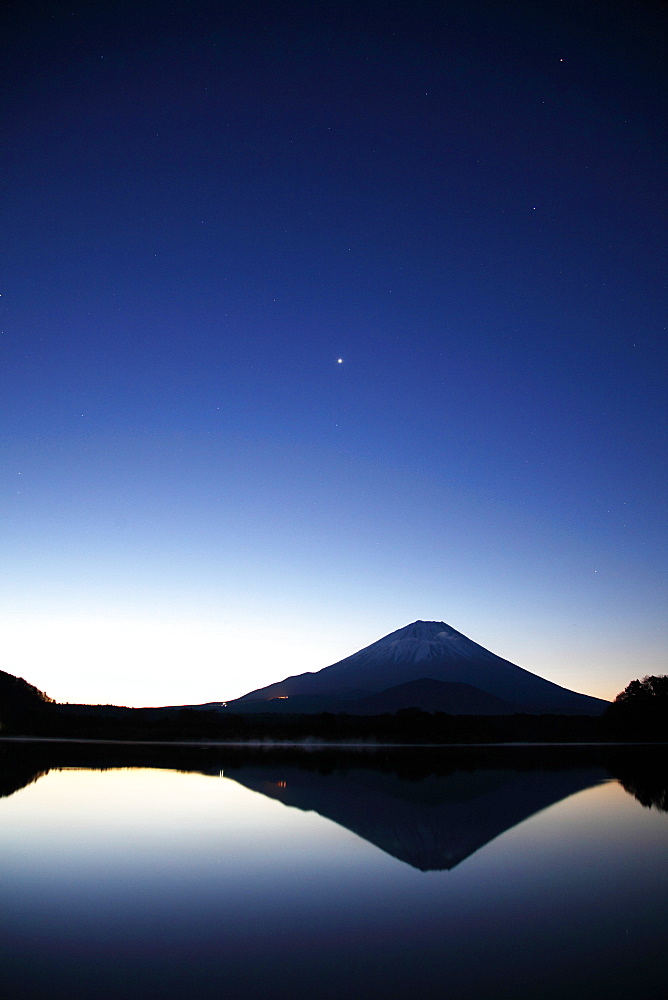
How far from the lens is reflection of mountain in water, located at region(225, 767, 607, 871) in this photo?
14.6m

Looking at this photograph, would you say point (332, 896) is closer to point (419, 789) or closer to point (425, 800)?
point (425, 800)

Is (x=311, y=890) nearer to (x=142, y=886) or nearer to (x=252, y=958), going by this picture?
(x=142, y=886)

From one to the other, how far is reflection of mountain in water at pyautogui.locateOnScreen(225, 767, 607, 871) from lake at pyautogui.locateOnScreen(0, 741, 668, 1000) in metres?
0.12

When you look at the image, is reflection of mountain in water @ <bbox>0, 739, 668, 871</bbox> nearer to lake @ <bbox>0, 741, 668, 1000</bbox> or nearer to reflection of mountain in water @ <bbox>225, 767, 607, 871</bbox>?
reflection of mountain in water @ <bbox>225, 767, 607, 871</bbox>

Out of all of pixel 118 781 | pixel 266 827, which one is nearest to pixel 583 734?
pixel 118 781

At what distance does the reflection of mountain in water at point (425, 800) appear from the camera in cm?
1457

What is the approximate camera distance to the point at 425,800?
20859 mm

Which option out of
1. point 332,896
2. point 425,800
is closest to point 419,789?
point 425,800

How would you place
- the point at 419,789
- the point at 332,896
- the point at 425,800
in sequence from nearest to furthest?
the point at 332,896 → the point at 425,800 → the point at 419,789

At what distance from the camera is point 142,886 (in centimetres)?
1087

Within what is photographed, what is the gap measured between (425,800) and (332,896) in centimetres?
1115

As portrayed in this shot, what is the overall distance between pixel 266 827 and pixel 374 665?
15490 cm

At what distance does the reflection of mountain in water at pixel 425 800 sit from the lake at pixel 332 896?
117mm

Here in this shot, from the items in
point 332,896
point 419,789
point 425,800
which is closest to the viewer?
point 332,896
